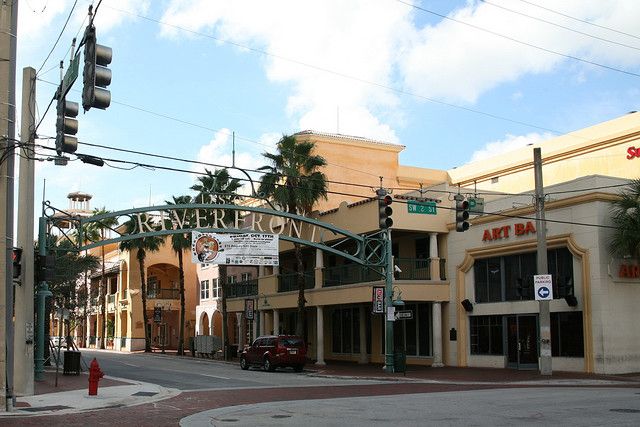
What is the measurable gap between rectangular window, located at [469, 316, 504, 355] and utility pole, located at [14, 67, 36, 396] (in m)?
20.7

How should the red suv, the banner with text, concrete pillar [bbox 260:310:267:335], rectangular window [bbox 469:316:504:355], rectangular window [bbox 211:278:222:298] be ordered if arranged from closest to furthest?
the banner with text, rectangular window [bbox 469:316:504:355], the red suv, concrete pillar [bbox 260:310:267:335], rectangular window [bbox 211:278:222:298]

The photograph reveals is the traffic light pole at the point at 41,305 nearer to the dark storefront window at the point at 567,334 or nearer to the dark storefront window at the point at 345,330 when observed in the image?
the dark storefront window at the point at 567,334

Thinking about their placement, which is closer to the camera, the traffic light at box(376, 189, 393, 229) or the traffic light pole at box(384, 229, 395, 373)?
the traffic light at box(376, 189, 393, 229)

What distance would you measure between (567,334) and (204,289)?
40.1m

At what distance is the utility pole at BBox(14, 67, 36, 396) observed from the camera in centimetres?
2031

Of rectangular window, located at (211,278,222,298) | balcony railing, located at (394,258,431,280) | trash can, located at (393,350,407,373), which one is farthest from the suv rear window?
rectangular window, located at (211,278,222,298)

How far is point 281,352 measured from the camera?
3422 centimetres

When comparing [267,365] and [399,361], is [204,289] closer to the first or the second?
[267,365]

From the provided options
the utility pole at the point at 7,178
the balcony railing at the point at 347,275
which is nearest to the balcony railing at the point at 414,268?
the balcony railing at the point at 347,275

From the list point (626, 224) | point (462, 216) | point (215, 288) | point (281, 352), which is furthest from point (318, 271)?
point (215, 288)

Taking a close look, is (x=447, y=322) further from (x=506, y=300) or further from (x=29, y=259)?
(x=29, y=259)

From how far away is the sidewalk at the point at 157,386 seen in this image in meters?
18.7

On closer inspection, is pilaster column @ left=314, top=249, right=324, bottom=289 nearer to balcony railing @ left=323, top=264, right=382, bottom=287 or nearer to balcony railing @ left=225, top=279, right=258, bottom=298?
balcony railing @ left=323, top=264, right=382, bottom=287

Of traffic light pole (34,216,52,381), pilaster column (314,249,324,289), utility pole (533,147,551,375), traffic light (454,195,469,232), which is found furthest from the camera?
pilaster column (314,249,324,289)
